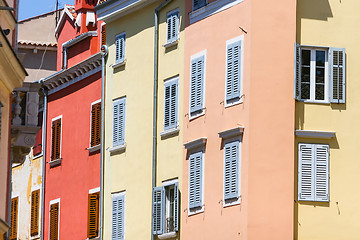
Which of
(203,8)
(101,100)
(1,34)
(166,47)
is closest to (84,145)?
(101,100)

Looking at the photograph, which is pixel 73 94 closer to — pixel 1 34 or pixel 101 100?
pixel 101 100

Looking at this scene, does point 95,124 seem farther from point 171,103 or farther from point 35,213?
point 35,213

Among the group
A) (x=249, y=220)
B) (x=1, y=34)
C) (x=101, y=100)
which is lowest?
(x=249, y=220)

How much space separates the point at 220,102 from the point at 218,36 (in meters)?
2.03

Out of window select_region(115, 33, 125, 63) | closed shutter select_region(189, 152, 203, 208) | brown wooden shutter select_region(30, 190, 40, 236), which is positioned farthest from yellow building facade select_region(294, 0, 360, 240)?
brown wooden shutter select_region(30, 190, 40, 236)

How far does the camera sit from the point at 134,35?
47.6 metres

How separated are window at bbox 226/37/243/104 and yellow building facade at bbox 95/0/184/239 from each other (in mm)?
3430

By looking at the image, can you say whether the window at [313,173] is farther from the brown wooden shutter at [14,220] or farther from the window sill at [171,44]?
the brown wooden shutter at [14,220]

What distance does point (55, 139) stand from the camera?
5312 centimetres

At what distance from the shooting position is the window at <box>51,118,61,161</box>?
52.9 metres

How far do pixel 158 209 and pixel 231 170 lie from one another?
534cm

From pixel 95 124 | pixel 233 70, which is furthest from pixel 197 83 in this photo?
pixel 95 124

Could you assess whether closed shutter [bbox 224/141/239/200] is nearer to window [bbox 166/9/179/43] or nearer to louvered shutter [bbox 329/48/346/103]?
louvered shutter [bbox 329/48/346/103]

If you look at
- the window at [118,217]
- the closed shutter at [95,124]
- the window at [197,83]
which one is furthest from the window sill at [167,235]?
the closed shutter at [95,124]
